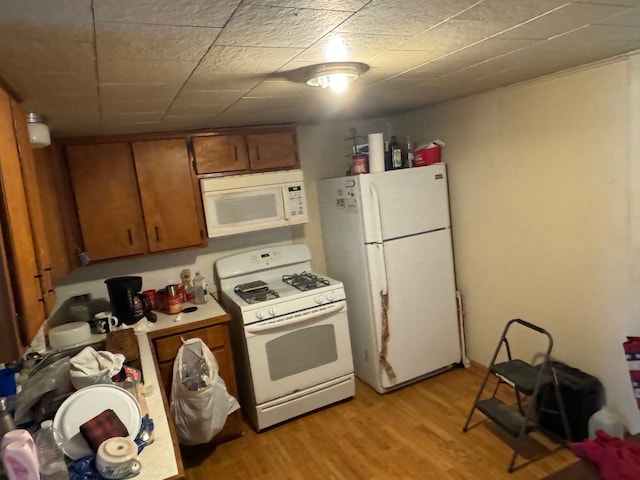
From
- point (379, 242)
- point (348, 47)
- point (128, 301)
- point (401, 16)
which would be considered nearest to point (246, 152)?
point (379, 242)

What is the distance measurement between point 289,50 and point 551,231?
2.04 m

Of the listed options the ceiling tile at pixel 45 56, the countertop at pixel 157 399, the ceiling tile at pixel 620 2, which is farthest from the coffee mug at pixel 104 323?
the ceiling tile at pixel 620 2

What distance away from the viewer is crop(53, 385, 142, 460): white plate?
4.79ft

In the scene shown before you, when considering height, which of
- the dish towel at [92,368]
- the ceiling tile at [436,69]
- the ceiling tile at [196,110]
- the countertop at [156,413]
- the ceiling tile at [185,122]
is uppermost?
the ceiling tile at [185,122]

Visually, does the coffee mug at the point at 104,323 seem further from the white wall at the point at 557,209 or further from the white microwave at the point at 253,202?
the white wall at the point at 557,209

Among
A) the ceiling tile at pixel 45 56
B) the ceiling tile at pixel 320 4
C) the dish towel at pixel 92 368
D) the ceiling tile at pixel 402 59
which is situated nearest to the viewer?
the ceiling tile at pixel 320 4

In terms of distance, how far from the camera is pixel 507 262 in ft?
9.85

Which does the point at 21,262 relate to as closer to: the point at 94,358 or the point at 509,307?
the point at 94,358

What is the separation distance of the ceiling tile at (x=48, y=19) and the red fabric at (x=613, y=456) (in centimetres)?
203

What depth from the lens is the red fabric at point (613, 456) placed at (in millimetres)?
1481

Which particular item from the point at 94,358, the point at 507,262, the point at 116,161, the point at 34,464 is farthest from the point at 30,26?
the point at 507,262

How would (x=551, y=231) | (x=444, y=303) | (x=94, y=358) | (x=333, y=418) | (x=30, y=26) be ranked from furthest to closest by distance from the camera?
1. (x=444, y=303)
2. (x=333, y=418)
3. (x=551, y=231)
4. (x=94, y=358)
5. (x=30, y=26)

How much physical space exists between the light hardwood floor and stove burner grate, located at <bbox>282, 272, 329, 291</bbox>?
2.93 feet

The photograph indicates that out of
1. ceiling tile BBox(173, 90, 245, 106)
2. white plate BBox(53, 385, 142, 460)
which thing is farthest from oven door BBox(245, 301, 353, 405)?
ceiling tile BBox(173, 90, 245, 106)
